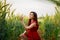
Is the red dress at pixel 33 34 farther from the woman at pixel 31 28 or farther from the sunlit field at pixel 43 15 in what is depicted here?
the sunlit field at pixel 43 15

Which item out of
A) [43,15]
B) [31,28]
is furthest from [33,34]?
[43,15]

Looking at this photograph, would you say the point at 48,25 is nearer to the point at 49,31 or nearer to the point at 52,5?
the point at 49,31

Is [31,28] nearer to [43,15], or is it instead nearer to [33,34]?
[33,34]

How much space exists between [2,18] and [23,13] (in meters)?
0.93

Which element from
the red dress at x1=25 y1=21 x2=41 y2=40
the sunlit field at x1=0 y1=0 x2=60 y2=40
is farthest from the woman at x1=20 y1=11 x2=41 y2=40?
the sunlit field at x1=0 y1=0 x2=60 y2=40

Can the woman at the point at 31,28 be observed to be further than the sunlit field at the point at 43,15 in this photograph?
No

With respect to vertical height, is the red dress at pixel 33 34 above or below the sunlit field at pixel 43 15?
below

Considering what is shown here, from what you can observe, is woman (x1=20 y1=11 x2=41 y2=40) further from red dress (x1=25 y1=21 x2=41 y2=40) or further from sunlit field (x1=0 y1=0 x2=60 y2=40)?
sunlit field (x1=0 y1=0 x2=60 y2=40)

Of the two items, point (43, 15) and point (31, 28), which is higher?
point (43, 15)

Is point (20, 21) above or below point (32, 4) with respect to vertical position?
below

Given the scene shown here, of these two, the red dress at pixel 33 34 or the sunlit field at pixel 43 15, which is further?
the sunlit field at pixel 43 15

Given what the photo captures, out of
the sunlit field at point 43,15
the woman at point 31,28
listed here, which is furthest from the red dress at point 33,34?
the sunlit field at point 43,15

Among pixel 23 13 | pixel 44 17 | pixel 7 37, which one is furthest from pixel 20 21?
pixel 7 37

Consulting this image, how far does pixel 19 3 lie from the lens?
3414mm
